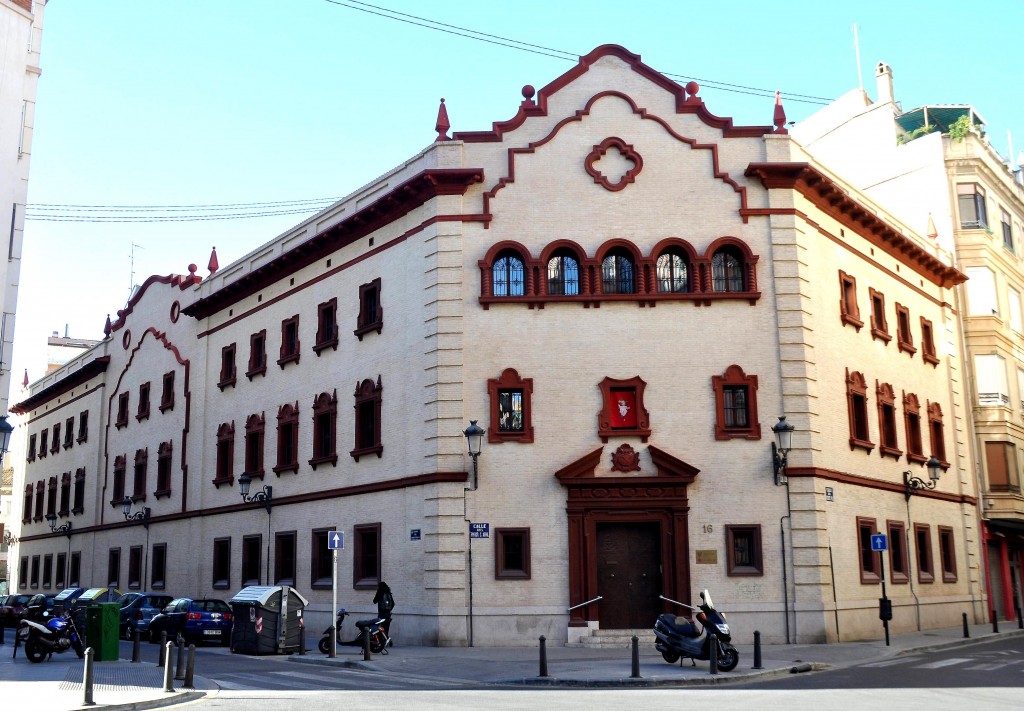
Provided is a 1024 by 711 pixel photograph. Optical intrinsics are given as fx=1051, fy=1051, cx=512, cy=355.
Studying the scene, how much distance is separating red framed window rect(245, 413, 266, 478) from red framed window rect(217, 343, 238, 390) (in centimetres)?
238

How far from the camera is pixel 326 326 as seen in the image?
33375 millimetres

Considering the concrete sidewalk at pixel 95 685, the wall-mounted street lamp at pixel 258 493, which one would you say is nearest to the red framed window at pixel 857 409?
the wall-mounted street lamp at pixel 258 493

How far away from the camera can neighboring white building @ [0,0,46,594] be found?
2841 cm

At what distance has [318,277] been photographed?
34000mm

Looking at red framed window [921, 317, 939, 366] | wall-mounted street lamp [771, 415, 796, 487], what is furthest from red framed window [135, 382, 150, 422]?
red framed window [921, 317, 939, 366]

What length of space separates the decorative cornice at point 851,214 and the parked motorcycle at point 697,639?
12.4 metres

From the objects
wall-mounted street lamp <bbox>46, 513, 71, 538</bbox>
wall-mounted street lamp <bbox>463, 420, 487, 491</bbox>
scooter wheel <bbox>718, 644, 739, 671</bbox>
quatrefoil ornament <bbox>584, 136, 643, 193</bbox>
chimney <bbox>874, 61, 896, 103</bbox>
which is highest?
chimney <bbox>874, 61, 896, 103</bbox>

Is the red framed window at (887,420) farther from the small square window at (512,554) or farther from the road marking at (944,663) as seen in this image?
the small square window at (512,554)

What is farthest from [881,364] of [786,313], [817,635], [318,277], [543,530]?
[318,277]

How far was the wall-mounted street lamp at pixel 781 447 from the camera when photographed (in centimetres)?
2556

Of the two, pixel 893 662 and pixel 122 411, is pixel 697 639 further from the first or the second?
pixel 122 411

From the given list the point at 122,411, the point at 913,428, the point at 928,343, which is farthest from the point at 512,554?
the point at 122,411

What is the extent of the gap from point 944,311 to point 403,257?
20452 mm

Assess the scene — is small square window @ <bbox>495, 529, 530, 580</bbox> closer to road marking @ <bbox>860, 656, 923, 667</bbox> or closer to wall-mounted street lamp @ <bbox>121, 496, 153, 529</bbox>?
road marking @ <bbox>860, 656, 923, 667</bbox>
